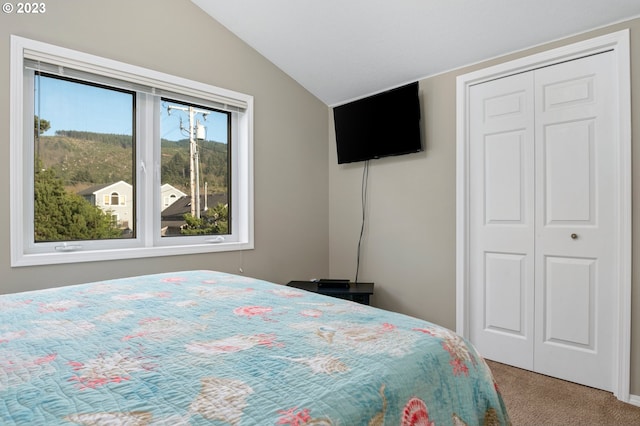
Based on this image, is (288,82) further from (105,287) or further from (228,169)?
(105,287)

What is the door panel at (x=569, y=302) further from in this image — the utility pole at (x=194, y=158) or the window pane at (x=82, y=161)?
the window pane at (x=82, y=161)

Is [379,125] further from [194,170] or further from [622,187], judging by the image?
[622,187]

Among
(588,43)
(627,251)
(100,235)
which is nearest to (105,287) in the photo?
(100,235)

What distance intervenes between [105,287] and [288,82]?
2.37 meters

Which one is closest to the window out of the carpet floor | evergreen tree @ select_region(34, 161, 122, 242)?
evergreen tree @ select_region(34, 161, 122, 242)

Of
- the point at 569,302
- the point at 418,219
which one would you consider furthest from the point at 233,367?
the point at 418,219

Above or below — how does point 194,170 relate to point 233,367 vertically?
above

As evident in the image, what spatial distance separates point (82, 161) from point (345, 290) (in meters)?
2.02

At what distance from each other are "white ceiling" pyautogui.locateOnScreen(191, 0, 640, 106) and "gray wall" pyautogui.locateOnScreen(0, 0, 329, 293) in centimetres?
20

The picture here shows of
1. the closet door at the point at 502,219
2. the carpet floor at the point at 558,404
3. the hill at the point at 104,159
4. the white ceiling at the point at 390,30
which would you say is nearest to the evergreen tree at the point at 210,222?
the hill at the point at 104,159

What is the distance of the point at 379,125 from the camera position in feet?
10.2

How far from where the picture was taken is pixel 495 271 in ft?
8.71

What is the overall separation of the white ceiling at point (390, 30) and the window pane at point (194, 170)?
0.73 metres

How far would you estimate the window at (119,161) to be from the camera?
213 centimetres
